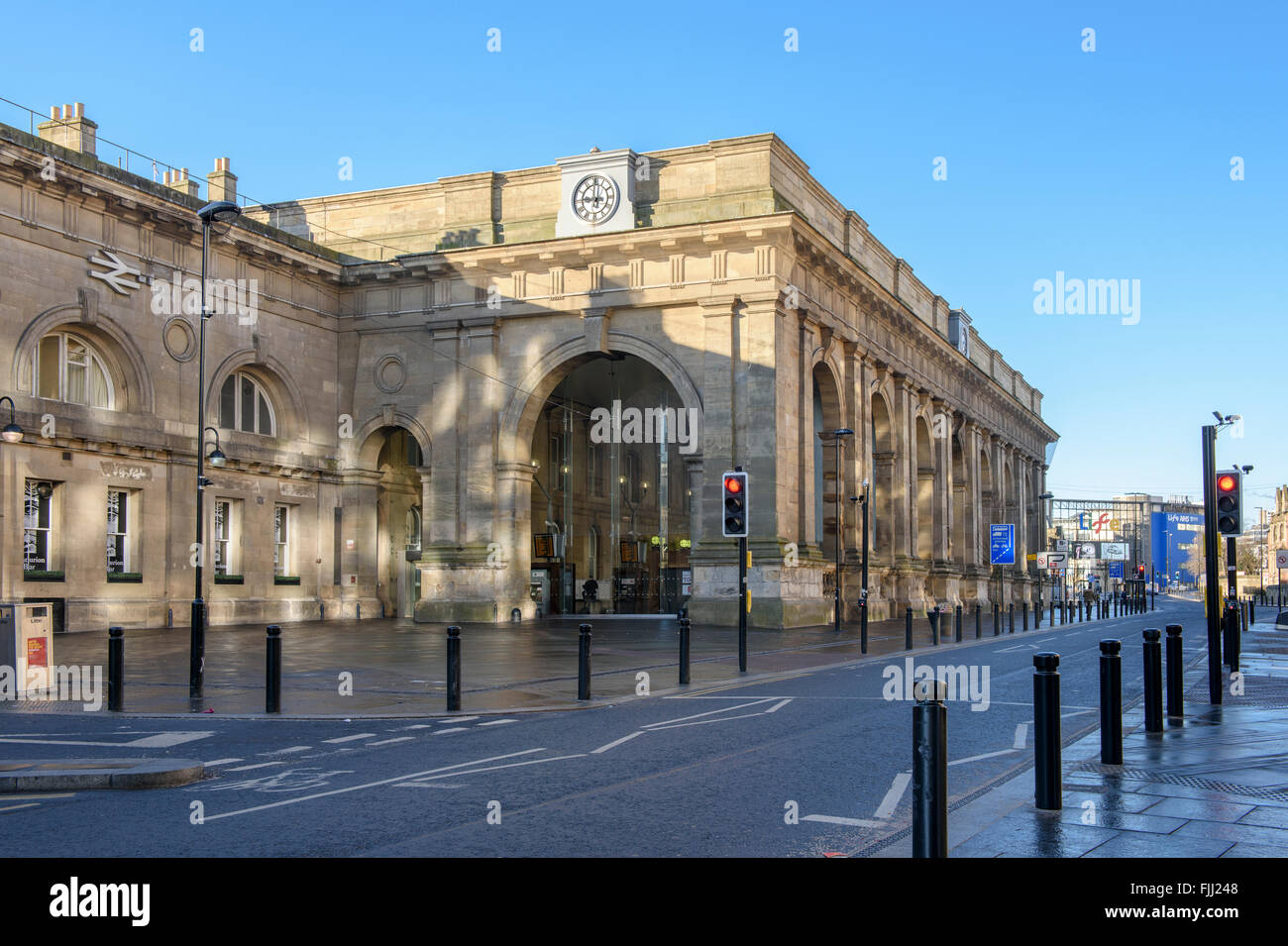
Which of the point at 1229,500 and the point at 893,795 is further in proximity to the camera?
the point at 1229,500

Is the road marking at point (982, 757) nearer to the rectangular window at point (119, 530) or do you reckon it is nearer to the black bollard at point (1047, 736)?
the black bollard at point (1047, 736)

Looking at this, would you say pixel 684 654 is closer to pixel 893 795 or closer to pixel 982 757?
pixel 982 757

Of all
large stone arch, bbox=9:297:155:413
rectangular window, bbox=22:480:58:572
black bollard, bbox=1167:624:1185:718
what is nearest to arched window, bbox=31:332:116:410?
large stone arch, bbox=9:297:155:413

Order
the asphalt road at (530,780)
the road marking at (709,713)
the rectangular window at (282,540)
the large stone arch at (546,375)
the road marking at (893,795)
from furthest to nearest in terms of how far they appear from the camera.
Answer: the rectangular window at (282,540), the large stone arch at (546,375), the road marking at (709,713), the road marking at (893,795), the asphalt road at (530,780)

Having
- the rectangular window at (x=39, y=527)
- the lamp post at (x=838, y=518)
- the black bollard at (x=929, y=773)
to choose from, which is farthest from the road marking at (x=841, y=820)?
the rectangular window at (x=39, y=527)

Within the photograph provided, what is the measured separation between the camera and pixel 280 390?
39031 millimetres

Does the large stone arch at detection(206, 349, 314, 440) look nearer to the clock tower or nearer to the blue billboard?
the clock tower

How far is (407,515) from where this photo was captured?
147 ft

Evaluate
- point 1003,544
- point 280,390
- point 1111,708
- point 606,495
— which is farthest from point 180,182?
point 1111,708

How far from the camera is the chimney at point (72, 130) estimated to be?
3453 centimetres

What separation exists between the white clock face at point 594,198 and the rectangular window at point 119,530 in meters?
16.5

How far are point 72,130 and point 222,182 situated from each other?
859 centimetres

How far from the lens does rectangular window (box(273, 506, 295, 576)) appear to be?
3869 centimetres
